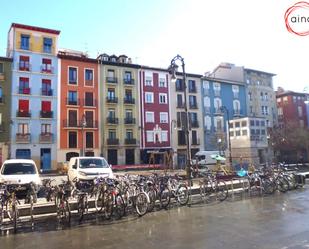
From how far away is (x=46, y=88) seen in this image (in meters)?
39.0

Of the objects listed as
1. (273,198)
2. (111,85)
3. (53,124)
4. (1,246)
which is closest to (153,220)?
(1,246)

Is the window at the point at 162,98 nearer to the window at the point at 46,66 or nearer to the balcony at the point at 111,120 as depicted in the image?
the balcony at the point at 111,120

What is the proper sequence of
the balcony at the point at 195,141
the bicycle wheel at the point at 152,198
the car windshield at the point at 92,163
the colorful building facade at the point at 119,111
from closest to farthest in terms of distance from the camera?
the bicycle wheel at the point at 152,198, the car windshield at the point at 92,163, the colorful building facade at the point at 119,111, the balcony at the point at 195,141

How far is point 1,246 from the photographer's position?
6.28 meters

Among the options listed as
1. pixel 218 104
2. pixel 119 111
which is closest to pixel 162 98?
pixel 119 111

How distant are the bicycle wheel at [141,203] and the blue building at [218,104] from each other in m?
38.5

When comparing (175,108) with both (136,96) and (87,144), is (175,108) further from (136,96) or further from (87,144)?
(87,144)

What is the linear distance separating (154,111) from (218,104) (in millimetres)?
11908

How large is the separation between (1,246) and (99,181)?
13.5 ft

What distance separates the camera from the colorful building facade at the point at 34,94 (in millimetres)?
36906

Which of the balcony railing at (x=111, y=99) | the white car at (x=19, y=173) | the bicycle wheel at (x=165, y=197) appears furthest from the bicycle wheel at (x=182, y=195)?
the balcony railing at (x=111, y=99)

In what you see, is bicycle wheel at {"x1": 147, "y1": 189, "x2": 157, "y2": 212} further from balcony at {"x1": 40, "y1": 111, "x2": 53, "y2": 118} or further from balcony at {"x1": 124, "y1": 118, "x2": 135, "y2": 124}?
balcony at {"x1": 124, "y1": 118, "x2": 135, "y2": 124}

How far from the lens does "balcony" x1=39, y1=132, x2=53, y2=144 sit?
3778 cm

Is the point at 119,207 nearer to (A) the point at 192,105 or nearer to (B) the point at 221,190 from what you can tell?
(B) the point at 221,190
